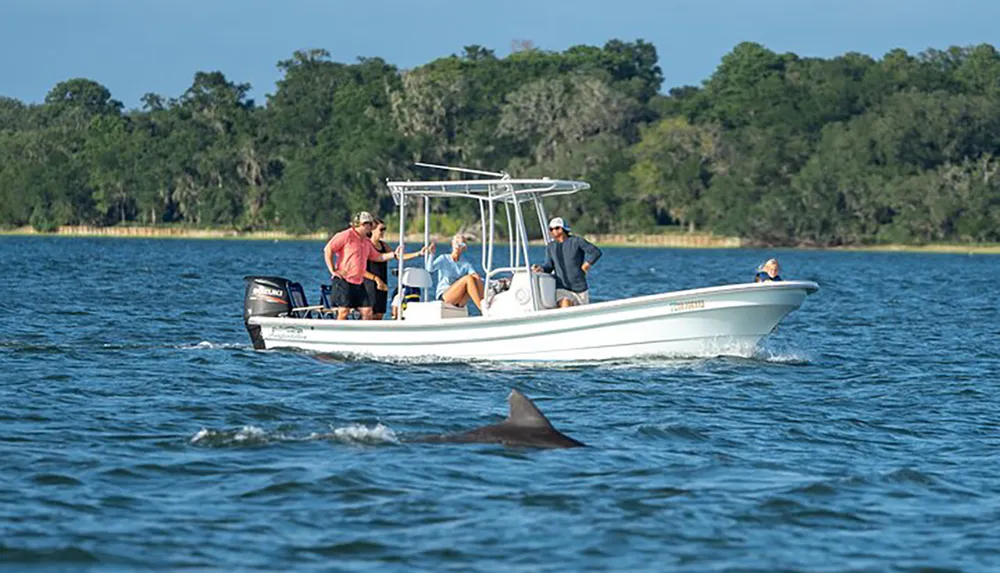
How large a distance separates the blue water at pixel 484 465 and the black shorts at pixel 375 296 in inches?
59.0

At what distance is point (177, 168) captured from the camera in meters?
162

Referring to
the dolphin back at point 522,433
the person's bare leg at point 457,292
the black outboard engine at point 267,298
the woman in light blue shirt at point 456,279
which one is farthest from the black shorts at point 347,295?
the dolphin back at point 522,433

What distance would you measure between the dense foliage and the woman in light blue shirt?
110 meters

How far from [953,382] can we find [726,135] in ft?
417

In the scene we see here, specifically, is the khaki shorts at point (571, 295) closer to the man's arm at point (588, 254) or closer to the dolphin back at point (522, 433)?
the man's arm at point (588, 254)

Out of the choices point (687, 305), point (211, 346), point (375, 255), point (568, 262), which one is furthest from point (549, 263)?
point (211, 346)

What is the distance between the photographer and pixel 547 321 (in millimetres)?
21312

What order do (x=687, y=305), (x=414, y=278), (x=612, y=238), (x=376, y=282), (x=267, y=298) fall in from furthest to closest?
(x=612, y=238) → (x=267, y=298) → (x=376, y=282) → (x=414, y=278) → (x=687, y=305)

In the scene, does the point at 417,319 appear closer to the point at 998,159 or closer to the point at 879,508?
the point at 879,508

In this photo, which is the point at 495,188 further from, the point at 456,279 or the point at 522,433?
the point at 522,433

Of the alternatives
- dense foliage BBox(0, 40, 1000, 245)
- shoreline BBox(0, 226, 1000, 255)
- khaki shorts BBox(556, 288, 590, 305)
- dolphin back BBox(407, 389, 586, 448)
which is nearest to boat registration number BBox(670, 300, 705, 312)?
khaki shorts BBox(556, 288, 590, 305)

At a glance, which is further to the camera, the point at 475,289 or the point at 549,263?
the point at 549,263

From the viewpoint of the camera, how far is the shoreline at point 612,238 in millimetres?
129500

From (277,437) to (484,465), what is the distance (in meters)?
2.34
